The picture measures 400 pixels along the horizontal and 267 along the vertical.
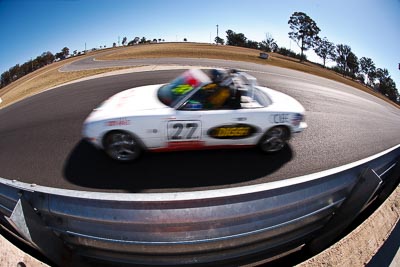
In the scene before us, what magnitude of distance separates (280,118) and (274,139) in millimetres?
353

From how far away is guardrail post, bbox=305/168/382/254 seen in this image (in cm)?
208

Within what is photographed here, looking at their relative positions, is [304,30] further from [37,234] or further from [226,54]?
[37,234]

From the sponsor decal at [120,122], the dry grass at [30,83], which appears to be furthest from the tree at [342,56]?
the dry grass at [30,83]

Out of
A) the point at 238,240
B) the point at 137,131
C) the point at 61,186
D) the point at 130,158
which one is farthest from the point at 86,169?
the point at 238,240

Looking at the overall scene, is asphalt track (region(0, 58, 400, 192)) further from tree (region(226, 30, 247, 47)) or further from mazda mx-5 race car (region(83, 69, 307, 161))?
tree (region(226, 30, 247, 47))

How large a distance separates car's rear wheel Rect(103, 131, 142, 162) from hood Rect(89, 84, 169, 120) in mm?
288

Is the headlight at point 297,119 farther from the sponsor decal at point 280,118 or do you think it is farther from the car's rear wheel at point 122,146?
the car's rear wheel at point 122,146

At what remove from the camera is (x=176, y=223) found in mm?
1829

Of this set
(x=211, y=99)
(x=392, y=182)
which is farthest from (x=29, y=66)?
(x=392, y=182)

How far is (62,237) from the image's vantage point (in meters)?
1.85

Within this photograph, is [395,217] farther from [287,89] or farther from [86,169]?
[86,169]

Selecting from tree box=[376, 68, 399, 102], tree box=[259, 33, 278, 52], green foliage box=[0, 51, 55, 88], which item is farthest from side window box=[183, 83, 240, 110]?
green foliage box=[0, 51, 55, 88]

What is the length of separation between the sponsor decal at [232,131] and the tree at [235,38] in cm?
150

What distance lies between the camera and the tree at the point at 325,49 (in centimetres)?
326
